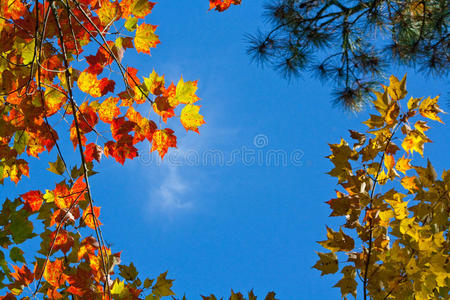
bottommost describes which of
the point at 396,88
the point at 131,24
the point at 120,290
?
the point at 120,290

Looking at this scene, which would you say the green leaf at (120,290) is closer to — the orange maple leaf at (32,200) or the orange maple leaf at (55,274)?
the orange maple leaf at (55,274)

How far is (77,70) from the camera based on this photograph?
5.74 ft

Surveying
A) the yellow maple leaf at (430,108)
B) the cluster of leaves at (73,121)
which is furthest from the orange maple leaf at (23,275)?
the yellow maple leaf at (430,108)

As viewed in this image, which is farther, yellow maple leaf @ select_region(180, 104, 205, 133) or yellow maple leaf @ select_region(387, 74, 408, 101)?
yellow maple leaf @ select_region(180, 104, 205, 133)

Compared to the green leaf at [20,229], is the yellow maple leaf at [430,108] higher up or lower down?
higher up

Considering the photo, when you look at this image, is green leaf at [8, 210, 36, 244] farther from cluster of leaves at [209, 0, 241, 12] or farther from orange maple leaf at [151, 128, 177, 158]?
cluster of leaves at [209, 0, 241, 12]

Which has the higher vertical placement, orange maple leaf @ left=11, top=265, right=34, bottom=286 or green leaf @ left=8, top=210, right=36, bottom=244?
green leaf @ left=8, top=210, right=36, bottom=244

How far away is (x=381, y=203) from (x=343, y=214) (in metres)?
0.14

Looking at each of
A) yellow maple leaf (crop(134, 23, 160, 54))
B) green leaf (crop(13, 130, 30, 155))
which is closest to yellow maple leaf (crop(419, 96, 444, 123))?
yellow maple leaf (crop(134, 23, 160, 54))

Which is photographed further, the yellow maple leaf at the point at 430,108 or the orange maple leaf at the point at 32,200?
the orange maple leaf at the point at 32,200

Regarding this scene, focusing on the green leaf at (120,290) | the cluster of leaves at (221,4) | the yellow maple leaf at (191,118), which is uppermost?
the cluster of leaves at (221,4)

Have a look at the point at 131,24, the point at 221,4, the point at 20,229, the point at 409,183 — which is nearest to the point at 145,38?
the point at 131,24

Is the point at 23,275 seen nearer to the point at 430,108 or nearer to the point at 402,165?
the point at 402,165

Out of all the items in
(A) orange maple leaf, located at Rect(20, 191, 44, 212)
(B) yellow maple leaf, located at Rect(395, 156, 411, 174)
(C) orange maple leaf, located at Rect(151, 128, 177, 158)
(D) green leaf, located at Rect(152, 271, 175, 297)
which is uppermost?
(C) orange maple leaf, located at Rect(151, 128, 177, 158)
